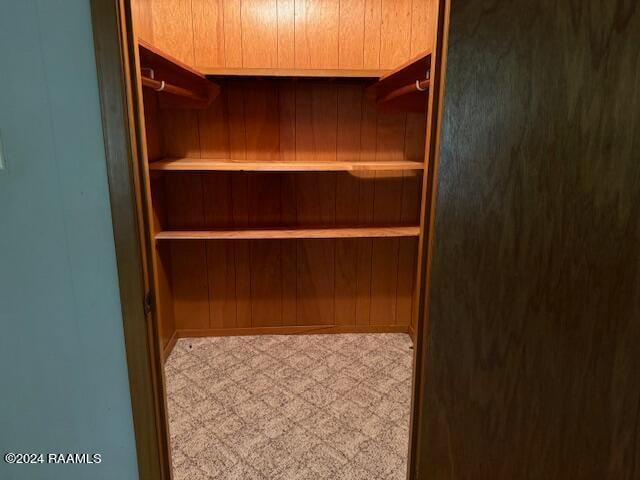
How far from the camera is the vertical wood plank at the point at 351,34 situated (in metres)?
2.50

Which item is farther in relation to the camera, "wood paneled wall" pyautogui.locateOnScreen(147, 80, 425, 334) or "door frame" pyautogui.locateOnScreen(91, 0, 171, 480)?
"wood paneled wall" pyautogui.locateOnScreen(147, 80, 425, 334)

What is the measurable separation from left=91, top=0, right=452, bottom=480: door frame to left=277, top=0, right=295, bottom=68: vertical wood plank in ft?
5.58

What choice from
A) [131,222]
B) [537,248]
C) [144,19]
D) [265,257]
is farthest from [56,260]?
[265,257]

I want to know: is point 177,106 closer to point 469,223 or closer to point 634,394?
point 469,223

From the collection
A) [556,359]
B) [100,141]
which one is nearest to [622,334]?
[556,359]

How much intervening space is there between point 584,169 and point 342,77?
1.69 m

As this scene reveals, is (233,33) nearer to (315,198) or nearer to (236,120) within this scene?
(236,120)

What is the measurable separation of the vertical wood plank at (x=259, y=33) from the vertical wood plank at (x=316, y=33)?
5.3 inches

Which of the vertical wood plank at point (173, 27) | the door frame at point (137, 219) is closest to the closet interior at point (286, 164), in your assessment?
the vertical wood plank at point (173, 27)

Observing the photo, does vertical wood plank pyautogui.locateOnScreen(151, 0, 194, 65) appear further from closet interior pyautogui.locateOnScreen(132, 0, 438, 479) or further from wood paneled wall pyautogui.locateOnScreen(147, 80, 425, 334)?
wood paneled wall pyautogui.locateOnScreen(147, 80, 425, 334)

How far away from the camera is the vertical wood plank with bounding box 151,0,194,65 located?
240 centimetres

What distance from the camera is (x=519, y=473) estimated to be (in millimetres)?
1115
